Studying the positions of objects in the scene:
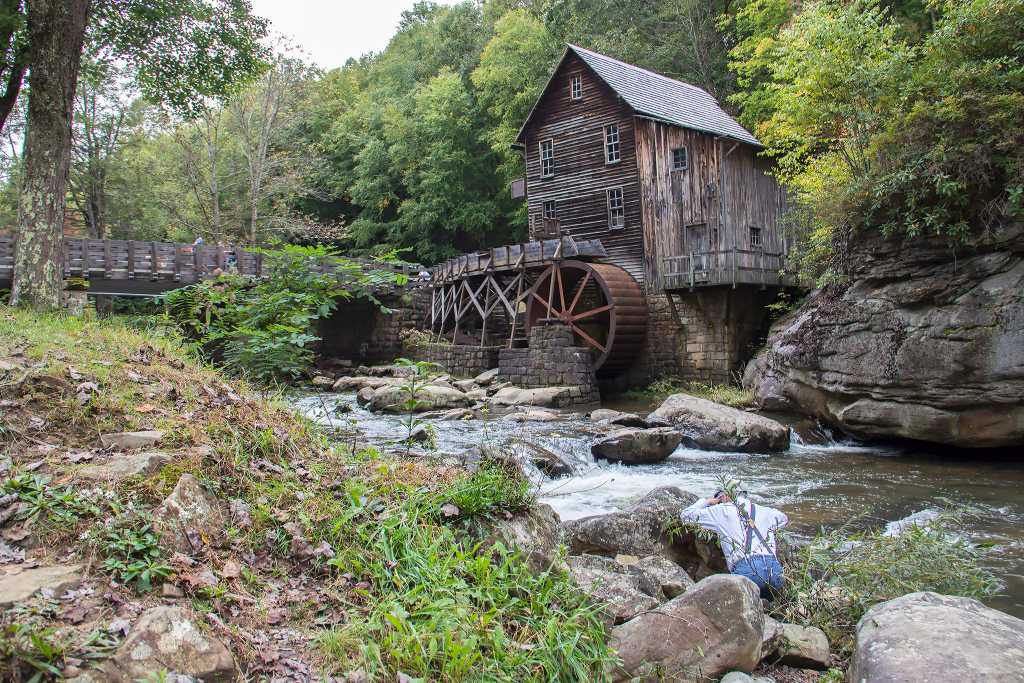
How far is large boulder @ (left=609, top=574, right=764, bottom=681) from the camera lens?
10.5 ft

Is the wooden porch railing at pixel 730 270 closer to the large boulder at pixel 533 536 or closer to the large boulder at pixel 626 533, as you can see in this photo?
the large boulder at pixel 626 533

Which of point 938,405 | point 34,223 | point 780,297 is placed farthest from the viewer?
point 780,297

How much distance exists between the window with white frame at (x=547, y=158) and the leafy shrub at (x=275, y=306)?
18.3 meters

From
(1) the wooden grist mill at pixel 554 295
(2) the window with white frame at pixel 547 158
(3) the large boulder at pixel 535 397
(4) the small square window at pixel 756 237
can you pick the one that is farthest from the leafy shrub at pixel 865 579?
(2) the window with white frame at pixel 547 158

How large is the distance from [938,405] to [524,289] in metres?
14.1

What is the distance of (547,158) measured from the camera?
76.0 ft

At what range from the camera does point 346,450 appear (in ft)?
15.7

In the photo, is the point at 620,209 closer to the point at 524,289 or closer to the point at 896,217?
the point at 524,289

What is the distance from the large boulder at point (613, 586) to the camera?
11.9ft

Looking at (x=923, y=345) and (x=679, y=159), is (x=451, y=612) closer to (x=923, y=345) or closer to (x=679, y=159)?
(x=923, y=345)

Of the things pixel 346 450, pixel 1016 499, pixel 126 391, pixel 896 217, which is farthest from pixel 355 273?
pixel 896 217

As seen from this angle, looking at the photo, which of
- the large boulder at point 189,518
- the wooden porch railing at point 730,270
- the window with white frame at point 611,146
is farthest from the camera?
the window with white frame at point 611,146

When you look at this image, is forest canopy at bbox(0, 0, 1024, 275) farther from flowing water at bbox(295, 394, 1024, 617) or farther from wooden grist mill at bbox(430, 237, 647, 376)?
wooden grist mill at bbox(430, 237, 647, 376)

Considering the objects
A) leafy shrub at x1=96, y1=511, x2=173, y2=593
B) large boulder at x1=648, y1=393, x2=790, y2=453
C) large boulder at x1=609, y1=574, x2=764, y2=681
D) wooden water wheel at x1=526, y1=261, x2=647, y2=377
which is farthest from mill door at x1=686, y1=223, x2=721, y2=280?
leafy shrub at x1=96, y1=511, x2=173, y2=593
